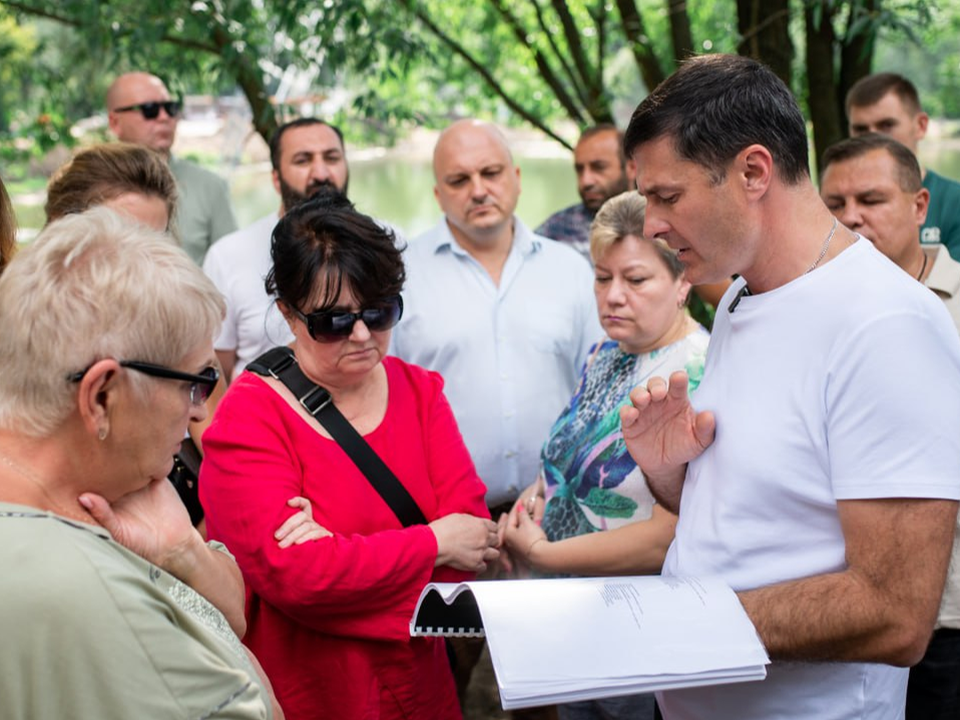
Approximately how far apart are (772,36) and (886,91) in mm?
1098

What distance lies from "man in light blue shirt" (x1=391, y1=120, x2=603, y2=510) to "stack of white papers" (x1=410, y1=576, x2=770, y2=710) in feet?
5.62

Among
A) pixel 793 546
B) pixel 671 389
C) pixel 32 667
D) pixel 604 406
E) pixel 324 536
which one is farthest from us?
pixel 604 406

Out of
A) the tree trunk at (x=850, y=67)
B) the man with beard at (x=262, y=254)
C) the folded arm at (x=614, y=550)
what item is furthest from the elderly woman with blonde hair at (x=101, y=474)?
the tree trunk at (x=850, y=67)

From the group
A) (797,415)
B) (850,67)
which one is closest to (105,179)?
(797,415)

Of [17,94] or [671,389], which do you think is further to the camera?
[17,94]

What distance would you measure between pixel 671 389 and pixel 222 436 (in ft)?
3.51

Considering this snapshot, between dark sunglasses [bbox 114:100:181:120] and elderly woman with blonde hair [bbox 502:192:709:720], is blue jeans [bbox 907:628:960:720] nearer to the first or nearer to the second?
elderly woman with blonde hair [bbox 502:192:709:720]

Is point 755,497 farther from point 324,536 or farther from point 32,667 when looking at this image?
point 32,667

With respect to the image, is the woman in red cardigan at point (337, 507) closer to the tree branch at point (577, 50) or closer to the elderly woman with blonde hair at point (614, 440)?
the elderly woman with blonde hair at point (614, 440)

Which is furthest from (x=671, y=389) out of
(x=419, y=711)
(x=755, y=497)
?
(x=419, y=711)

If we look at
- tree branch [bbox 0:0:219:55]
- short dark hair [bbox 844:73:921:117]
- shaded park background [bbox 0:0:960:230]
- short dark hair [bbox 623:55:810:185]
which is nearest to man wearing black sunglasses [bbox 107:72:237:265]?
shaded park background [bbox 0:0:960:230]

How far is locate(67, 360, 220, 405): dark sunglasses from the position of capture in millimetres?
1447

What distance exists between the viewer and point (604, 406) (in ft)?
8.61

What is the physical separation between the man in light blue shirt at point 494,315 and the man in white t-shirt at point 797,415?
1.63m
